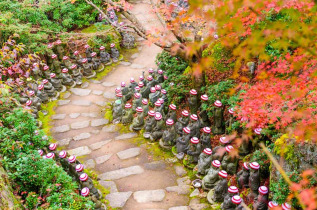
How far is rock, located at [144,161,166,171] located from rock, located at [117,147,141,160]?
58 cm

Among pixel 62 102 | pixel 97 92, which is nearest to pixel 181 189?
pixel 97 92

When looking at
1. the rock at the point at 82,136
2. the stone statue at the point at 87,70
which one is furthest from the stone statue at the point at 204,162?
the stone statue at the point at 87,70

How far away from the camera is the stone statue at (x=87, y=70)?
11775 millimetres

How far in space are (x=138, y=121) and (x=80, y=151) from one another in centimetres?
199

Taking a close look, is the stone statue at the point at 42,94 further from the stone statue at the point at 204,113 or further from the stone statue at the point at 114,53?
the stone statue at the point at 204,113

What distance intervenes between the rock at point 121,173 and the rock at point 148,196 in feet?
2.44

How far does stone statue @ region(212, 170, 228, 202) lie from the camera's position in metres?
6.12

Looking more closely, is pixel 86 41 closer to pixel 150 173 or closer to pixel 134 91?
pixel 134 91

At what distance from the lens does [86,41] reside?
40.4 ft

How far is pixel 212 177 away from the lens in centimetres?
662

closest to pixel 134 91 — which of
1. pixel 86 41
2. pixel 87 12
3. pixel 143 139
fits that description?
pixel 143 139

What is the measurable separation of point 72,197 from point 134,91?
5.52 m

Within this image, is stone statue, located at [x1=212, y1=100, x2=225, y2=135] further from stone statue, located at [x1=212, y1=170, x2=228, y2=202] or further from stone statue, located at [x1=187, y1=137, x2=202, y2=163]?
stone statue, located at [x1=212, y1=170, x2=228, y2=202]

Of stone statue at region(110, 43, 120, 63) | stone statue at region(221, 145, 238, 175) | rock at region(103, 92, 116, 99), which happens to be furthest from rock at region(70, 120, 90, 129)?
stone statue at region(221, 145, 238, 175)
